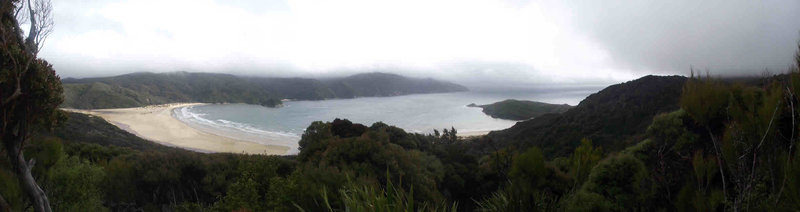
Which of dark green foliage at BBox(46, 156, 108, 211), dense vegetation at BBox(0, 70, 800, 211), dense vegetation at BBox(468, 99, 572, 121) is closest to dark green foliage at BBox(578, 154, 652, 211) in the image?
dense vegetation at BBox(0, 70, 800, 211)

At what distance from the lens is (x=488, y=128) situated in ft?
213

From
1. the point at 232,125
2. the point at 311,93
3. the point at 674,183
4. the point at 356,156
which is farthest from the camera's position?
the point at 311,93

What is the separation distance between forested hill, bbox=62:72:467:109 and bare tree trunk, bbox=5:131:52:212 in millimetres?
97227

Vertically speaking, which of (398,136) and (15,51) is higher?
(15,51)

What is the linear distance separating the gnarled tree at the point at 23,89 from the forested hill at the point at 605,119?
3284 centimetres

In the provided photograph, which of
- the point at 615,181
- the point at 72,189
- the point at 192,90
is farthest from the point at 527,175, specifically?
the point at 192,90

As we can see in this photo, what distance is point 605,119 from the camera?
134ft

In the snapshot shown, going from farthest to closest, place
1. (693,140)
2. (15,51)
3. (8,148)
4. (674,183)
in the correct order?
(693,140)
(674,183)
(8,148)
(15,51)

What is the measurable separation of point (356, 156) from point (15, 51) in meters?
9.70

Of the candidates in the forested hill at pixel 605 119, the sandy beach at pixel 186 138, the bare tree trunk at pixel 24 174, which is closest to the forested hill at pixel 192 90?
the sandy beach at pixel 186 138

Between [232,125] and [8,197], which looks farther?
[232,125]

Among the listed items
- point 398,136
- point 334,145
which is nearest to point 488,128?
point 398,136

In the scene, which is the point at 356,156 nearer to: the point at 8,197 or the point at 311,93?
the point at 8,197

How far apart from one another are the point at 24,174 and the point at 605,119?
45850 mm
